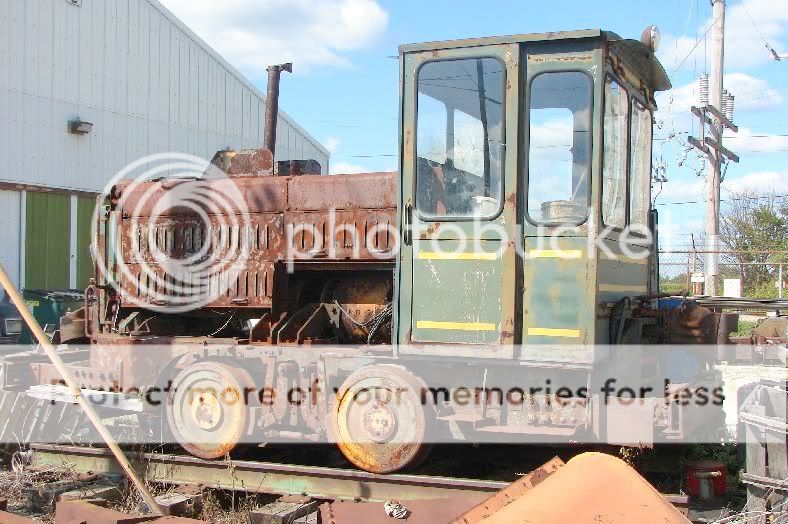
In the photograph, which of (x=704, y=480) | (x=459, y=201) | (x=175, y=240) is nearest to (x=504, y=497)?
(x=704, y=480)

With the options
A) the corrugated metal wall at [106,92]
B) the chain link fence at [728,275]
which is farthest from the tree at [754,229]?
the corrugated metal wall at [106,92]

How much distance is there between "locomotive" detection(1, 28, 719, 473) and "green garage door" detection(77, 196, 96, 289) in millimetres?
11891

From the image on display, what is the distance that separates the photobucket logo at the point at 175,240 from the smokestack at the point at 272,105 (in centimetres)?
61

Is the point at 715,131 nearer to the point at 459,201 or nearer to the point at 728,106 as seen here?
the point at 728,106

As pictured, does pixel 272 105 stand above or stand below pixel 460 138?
above

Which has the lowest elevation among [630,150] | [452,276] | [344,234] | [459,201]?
[452,276]

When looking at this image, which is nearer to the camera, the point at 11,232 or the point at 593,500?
the point at 593,500

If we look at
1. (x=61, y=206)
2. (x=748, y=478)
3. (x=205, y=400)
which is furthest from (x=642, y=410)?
(x=61, y=206)

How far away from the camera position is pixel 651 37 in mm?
6238

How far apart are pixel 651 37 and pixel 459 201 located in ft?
6.70

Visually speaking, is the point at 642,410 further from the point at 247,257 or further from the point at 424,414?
the point at 247,257

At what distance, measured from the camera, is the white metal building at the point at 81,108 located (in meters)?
16.8

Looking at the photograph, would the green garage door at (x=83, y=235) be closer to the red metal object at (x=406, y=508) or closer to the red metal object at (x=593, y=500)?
the red metal object at (x=406, y=508)

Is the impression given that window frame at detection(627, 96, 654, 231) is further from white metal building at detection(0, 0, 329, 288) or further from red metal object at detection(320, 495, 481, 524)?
white metal building at detection(0, 0, 329, 288)
